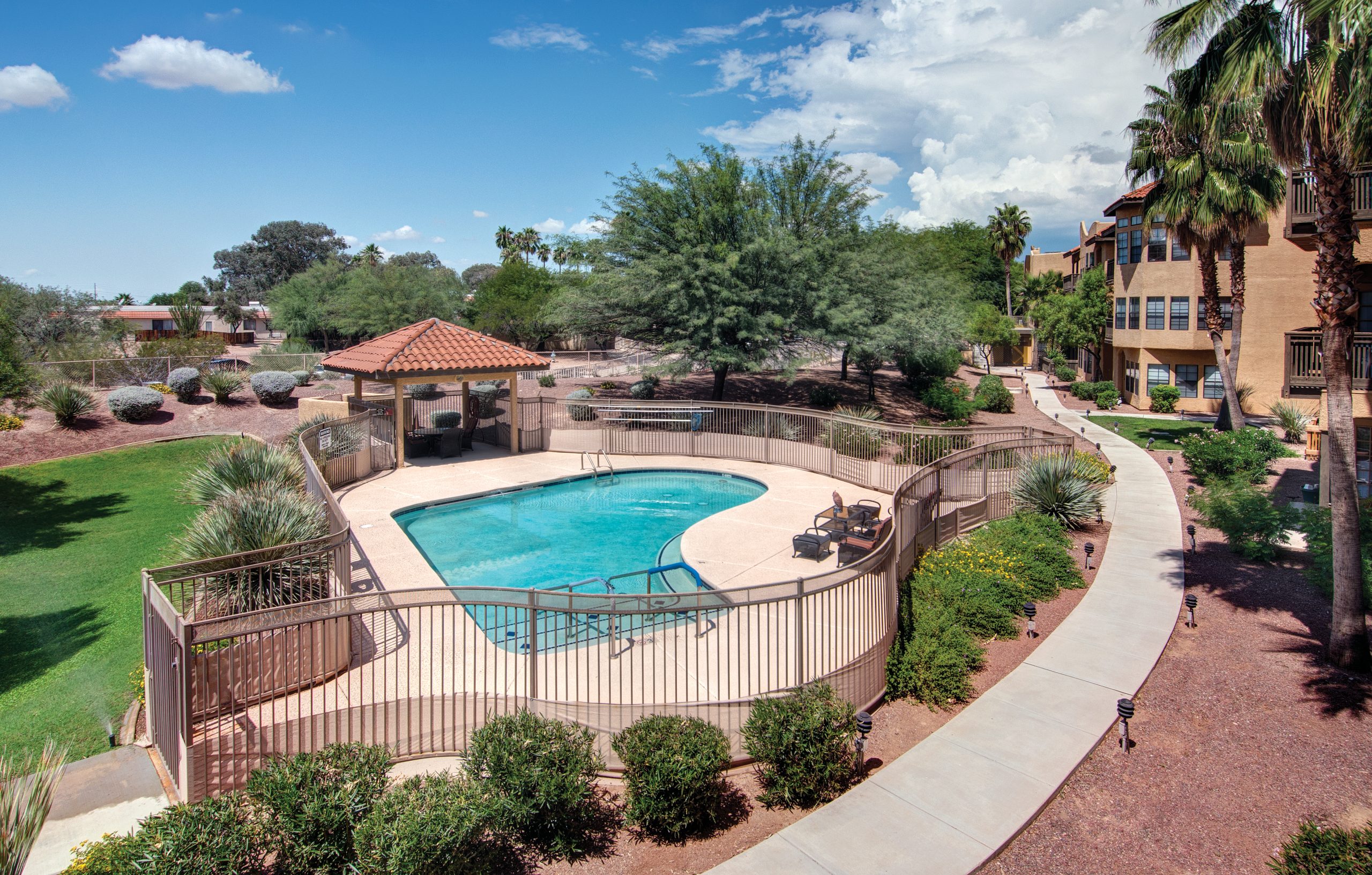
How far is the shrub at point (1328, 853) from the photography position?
5.21 metres

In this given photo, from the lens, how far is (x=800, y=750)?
6.84 m

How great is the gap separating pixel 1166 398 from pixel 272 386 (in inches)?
1419

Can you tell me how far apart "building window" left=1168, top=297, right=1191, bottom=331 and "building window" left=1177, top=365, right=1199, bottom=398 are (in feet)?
6.30

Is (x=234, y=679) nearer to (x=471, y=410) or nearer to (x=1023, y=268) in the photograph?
(x=471, y=410)

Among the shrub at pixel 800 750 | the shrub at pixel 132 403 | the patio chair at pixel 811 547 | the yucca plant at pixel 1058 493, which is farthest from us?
the shrub at pixel 132 403

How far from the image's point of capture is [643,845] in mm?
6281

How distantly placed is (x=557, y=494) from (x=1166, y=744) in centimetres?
1441

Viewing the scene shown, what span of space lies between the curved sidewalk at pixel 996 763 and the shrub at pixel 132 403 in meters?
25.9

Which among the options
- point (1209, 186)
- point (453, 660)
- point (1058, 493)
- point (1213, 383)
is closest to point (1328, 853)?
point (453, 660)

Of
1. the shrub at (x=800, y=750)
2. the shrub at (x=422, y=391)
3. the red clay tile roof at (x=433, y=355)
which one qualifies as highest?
the red clay tile roof at (x=433, y=355)

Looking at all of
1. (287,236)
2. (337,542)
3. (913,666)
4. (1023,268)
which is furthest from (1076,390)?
(287,236)

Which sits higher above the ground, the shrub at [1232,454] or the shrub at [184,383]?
the shrub at [184,383]

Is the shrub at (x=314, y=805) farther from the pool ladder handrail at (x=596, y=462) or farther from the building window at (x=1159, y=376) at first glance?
the building window at (x=1159, y=376)

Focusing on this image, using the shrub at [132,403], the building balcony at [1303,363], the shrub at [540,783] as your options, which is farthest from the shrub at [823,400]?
the shrub at [540,783]
